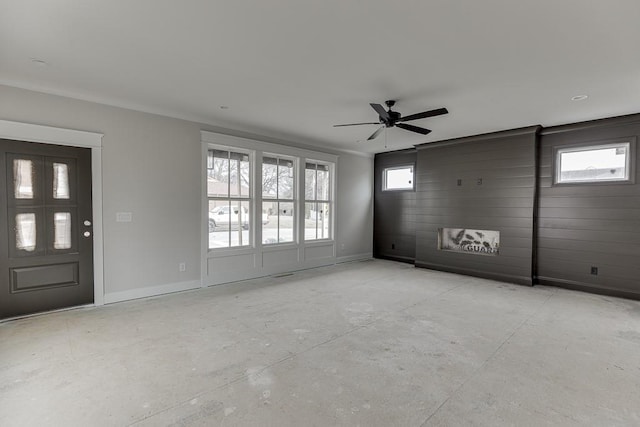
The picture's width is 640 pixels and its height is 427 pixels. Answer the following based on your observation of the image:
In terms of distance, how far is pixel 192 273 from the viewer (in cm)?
488

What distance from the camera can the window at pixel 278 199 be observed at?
5.86 m

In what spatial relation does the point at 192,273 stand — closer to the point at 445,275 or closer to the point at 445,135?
the point at 445,275

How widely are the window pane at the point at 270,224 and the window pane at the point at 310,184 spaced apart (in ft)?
2.73

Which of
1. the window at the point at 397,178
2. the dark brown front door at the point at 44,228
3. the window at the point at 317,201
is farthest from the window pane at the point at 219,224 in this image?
the window at the point at 397,178

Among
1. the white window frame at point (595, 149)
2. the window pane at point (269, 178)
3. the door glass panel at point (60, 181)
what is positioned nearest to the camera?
the door glass panel at point (60, 181)

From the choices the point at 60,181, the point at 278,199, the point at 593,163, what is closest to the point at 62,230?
the point at 60,181

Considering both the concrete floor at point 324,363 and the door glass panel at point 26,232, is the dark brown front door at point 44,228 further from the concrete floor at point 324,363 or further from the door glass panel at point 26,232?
the concrete floor at point 324,363

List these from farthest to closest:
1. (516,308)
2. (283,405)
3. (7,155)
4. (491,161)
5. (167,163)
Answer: (491,161)
(167,163)
(516,308)
(7,155)
(283,405)

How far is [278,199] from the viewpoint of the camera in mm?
6023

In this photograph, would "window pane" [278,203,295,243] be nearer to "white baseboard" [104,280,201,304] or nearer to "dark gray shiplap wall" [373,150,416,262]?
"white baseboard" [104,280,201,304]

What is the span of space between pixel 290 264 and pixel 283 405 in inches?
163

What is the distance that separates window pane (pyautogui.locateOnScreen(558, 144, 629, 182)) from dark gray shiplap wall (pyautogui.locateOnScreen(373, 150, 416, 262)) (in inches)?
109

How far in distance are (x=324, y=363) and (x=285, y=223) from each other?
3833 mm

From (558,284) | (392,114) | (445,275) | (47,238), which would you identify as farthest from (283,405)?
(558,284)
